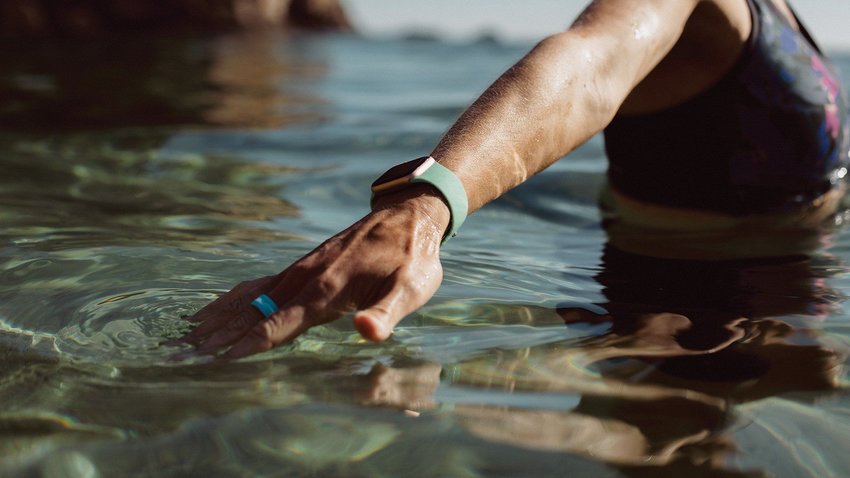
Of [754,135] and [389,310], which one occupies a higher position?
[754,135]

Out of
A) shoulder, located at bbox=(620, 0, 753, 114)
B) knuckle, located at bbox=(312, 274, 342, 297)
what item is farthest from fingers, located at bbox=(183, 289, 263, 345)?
shoulder, located at bbox=(620, 0, 753, 114)

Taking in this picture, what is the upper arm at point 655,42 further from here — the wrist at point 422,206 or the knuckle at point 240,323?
the knuckle at point 240,323

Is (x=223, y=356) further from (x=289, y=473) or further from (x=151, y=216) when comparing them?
(x=151, y=216)

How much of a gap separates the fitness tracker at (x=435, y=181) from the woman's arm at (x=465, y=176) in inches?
0.8

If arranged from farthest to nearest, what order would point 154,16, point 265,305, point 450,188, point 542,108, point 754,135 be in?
1. point 154,16
2. point 754,135
3. point 542,108
4. point 450,188
5. point 265,305

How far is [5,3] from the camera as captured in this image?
76.1ft

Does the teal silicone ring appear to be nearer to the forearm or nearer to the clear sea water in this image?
the clear sea water

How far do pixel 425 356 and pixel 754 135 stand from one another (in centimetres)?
147

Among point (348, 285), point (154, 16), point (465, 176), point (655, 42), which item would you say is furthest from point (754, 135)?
point (154, 16)

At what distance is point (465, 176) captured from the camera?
171 centimetres

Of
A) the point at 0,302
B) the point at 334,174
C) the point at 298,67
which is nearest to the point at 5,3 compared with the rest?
the point at 298,67

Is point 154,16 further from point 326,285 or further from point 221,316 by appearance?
point 326,285

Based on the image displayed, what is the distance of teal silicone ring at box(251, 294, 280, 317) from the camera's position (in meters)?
1.54

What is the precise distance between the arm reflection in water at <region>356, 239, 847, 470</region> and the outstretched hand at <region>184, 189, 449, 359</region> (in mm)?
150
